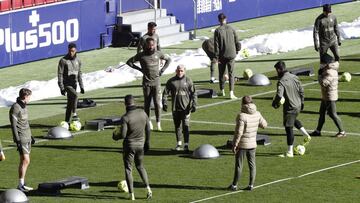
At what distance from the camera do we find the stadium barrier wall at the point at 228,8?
5334 cm

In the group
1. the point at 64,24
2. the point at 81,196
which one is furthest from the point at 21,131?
the point at 64,24

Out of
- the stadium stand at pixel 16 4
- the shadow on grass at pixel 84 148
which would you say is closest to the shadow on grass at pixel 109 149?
the shadow on grass at pixel 84 148

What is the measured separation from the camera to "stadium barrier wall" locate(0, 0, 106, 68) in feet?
150

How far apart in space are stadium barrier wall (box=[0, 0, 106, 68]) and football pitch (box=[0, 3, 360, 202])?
5.39 meters

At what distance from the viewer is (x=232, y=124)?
1383 inches

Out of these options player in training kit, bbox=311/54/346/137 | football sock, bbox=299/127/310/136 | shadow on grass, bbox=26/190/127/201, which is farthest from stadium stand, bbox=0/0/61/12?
shadow on grass, bbox=26/190/127/201

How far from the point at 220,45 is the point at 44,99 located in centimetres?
618

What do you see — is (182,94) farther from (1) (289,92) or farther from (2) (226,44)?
(2) (226,44)

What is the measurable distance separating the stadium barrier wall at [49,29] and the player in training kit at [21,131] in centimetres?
1763

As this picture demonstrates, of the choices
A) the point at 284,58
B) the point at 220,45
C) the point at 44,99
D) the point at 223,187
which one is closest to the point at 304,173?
the point at 223,187

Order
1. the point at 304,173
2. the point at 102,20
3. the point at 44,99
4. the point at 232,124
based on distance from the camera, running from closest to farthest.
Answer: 1. the point at 304,173
2. the point at 232,124
3. the point at 44,99
4. the point at 102,20

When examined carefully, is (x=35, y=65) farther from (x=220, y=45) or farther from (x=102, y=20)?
(x=220, y=45)

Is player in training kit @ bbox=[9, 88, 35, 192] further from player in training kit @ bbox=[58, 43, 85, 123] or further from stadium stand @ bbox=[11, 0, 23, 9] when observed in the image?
stadium stand @ bbox=[11, 0, 23, 9]

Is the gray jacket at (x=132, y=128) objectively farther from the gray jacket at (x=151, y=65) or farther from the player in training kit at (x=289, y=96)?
the gray jacket at (x=151, y=65)
